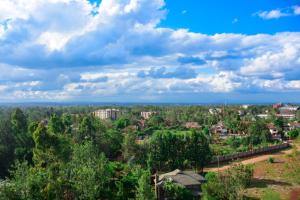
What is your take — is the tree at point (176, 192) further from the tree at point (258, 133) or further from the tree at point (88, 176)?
the tree at point (258, 133)

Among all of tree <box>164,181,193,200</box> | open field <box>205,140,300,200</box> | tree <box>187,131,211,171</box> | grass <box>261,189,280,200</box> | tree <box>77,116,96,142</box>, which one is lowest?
open field <box>205,140,300,200</box>

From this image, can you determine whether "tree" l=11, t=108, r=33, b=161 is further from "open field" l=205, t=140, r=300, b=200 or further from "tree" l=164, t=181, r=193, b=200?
"open field" l=205, t=140, r=300, b=200

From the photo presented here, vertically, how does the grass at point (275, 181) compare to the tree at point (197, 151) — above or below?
below

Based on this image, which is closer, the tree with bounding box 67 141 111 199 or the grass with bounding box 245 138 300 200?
the tree with bounding box 67 141 111 199

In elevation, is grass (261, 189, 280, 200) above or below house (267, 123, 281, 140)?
below

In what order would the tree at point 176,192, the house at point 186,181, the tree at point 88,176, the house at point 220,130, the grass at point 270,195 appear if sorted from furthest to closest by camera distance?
the house at point 220,130
the house at point 186,181
the grass at point 270,195
the tree at point 176,192
the tree at point 88,176

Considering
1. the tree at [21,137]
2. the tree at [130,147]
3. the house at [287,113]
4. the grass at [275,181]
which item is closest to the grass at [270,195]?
the grass at [275,181]

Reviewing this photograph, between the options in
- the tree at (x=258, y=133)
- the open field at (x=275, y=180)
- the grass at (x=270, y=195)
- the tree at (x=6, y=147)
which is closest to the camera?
the grass at (x=270, y=195)

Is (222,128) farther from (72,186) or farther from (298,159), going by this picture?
(72,186)

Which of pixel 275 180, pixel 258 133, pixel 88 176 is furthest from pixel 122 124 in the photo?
pixel 88 176

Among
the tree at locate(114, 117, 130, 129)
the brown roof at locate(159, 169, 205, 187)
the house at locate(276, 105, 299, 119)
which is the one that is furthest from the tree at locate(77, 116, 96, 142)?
the house at locate(276, 105, 299, 119)

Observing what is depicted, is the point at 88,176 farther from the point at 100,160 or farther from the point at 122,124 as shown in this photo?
the point at 122,124
